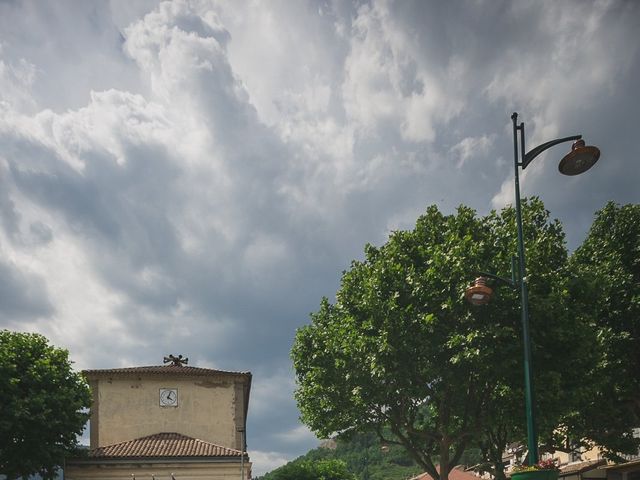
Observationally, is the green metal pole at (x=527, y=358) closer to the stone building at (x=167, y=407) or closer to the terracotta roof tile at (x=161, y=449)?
the terracotta roof tile at (x=161, y=449)

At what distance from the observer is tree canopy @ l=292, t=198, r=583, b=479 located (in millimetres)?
19422

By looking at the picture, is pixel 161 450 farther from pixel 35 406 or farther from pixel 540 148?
pixel 540 148

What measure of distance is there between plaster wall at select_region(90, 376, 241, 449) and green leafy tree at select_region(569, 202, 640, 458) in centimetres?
1850

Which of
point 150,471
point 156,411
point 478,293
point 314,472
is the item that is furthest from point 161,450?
point 314,472

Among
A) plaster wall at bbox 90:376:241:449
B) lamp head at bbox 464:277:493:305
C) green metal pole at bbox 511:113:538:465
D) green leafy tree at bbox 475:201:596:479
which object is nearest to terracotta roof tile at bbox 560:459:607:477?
green leafy tree at bbox 475:201:596:479

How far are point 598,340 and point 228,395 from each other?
20.2m

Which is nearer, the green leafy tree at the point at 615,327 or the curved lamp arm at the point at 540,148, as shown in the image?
the curved lamp arm at the point at 540,148

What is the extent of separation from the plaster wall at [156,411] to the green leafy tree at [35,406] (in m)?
3.97

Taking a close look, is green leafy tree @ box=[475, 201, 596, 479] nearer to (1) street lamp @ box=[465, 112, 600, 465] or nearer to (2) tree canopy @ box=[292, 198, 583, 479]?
(2) tree canopy @ box=[292, 198, 583, 479]

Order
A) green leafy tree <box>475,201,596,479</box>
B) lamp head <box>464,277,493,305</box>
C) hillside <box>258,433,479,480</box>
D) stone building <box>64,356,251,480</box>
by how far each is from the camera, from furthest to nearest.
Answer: hillside <box>258,433,479,480</box> → stone building <box>64,356,251,480</box> → green leafy tree <box>475,201,596,479</box> → lamp head <box>464,277,493,305</box>

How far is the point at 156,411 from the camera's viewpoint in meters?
32.4

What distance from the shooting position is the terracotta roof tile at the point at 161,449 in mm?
27812

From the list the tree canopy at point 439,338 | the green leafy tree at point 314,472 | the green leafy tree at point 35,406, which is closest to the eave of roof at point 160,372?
the green leafy tree at point 35,406

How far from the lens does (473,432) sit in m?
21.8
